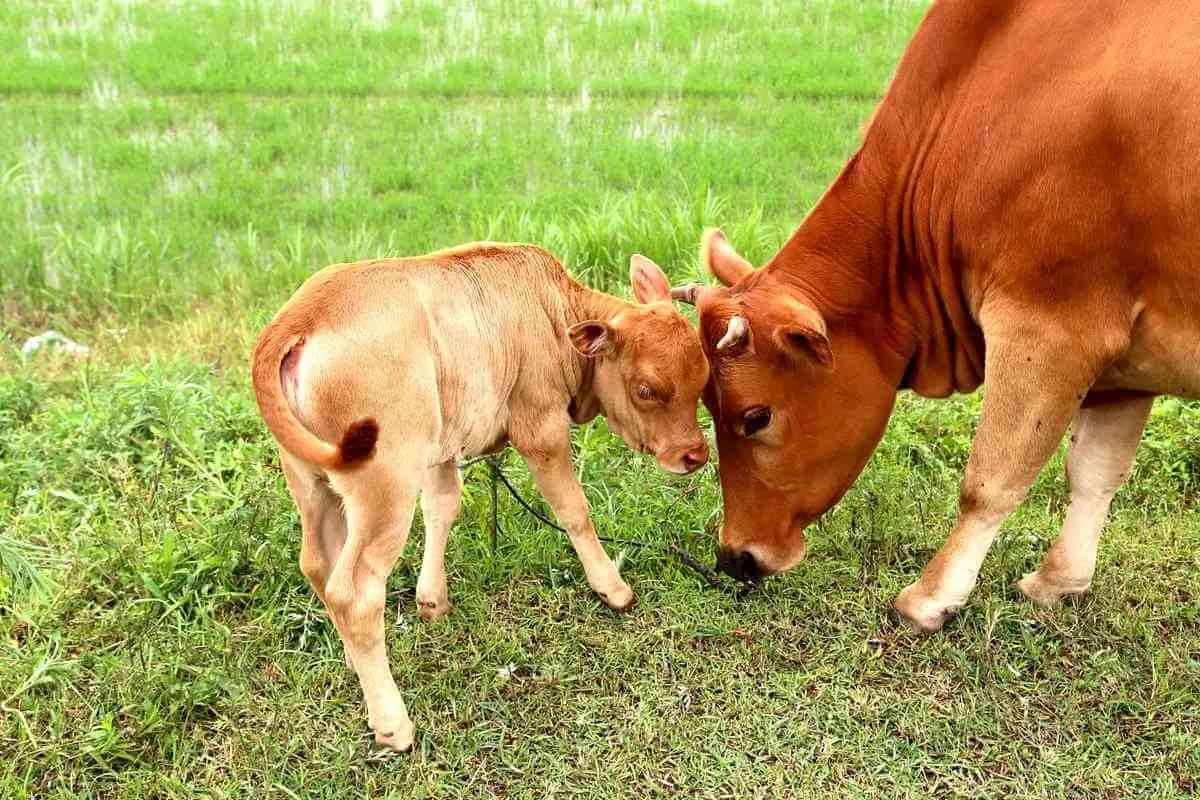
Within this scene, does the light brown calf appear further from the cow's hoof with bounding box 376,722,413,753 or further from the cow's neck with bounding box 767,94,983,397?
the cow's neck with bounding box 767,94,983,397

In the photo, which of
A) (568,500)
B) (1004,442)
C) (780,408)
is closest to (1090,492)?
(1004,442)

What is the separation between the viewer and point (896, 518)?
4406mm

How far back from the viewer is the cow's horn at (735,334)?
3.51m

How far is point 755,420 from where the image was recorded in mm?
3744

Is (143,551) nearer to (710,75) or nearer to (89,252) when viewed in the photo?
(89,252)

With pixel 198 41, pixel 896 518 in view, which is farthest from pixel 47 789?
pixel 198 41

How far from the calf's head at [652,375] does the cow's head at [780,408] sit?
0.14m

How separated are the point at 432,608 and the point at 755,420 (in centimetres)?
122

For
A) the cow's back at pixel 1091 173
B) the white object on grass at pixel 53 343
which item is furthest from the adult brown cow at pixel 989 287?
the white object on grass at pixel 53 343

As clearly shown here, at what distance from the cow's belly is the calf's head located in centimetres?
121

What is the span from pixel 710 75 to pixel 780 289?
631 centimetres

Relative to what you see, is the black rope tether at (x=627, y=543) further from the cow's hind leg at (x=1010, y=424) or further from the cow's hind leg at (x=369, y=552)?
the cow's hind leg at (x=369, y=552)

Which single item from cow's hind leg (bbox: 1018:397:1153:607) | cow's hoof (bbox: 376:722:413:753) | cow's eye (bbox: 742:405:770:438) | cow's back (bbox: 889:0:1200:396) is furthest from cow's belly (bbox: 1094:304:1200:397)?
cow's hoof (bbox: 376:722:413:753)

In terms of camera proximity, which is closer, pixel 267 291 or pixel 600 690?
pixel 600 690
